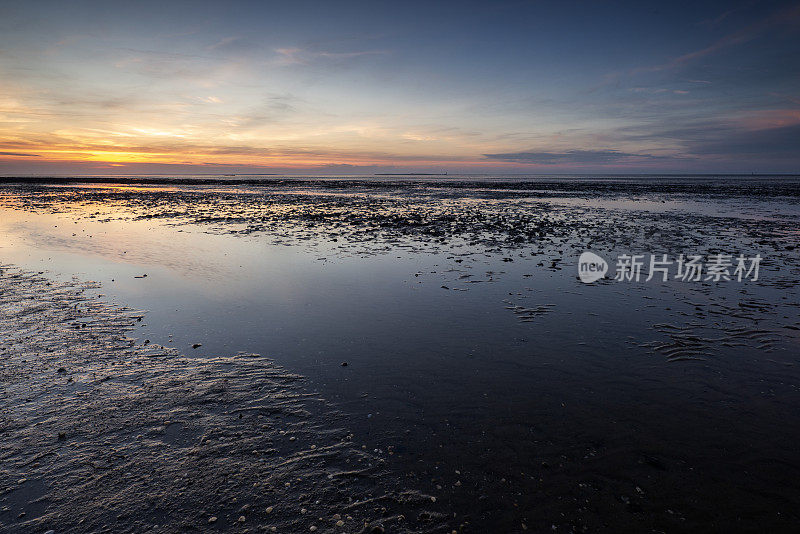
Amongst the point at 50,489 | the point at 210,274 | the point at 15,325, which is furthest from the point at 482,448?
the point at 210,274

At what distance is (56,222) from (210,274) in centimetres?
2377

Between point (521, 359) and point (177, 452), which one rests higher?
point (521, 359)

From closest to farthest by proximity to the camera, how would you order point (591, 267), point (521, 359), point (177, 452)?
1. point (177, 452)
2. point (521, 359)
3. point (591, 267)

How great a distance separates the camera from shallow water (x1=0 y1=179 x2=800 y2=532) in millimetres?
5090

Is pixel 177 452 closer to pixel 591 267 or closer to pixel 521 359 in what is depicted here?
pixel 521 359

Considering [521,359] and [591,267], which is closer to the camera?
[521,359]

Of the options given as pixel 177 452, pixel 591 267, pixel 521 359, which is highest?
pixel 591 267

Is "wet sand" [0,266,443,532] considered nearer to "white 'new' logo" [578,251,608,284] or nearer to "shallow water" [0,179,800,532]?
"shallow water" [0,179,800,532]

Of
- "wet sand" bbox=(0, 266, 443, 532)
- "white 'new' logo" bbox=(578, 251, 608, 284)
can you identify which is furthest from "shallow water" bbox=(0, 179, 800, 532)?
"white 'new' logo" bbox=(578, 251, 608, 284)

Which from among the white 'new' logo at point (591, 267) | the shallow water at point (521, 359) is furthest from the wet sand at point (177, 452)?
the white 'new' logo at point (591, 267)

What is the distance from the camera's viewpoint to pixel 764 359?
8.50m

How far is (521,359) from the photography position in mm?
8602

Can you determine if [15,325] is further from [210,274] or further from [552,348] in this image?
[552,348]

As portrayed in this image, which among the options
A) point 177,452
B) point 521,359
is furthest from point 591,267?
point 177,452
